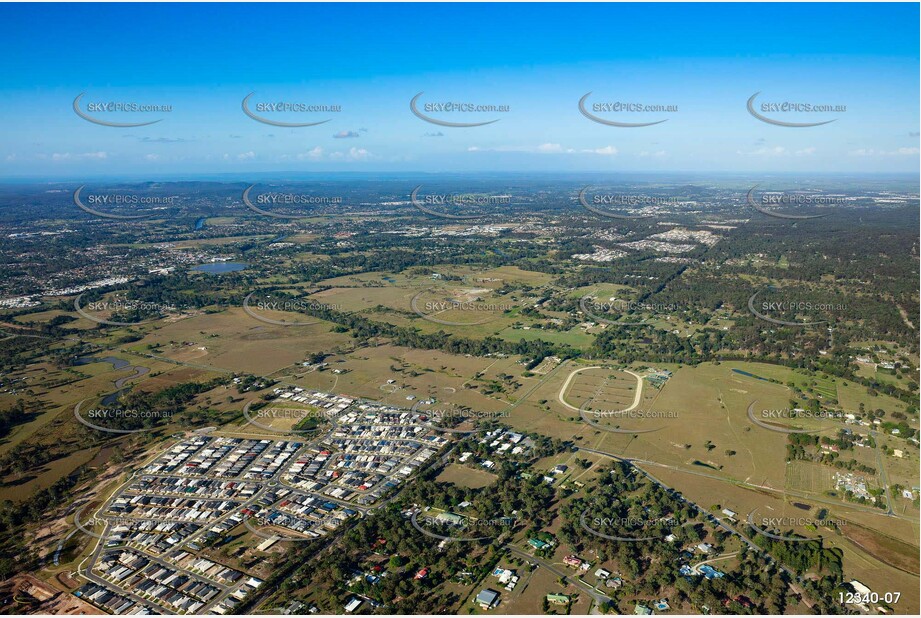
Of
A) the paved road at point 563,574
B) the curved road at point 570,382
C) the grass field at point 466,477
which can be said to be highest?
the curved road at point 570,382

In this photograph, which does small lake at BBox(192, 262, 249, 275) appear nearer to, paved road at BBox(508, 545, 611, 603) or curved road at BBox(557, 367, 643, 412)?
curved road at BBox(557, 367, 643, 412)

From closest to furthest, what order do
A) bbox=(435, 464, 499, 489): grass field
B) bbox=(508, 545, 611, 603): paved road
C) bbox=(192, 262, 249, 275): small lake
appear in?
bbox=(508, 545, 611, 603): paved road, bbox=(435, 464, 499, 489): grass field, bbox=(192, 262, 249, 275): small lake

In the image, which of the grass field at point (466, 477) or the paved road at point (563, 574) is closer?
the paved road at point (563, 574)

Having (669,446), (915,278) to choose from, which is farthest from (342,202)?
(669,446)

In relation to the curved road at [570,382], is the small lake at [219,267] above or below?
above

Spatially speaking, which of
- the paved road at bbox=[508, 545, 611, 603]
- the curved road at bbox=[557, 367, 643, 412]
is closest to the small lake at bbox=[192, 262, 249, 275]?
the curved road at bbox=[557, 367, 643, 412]

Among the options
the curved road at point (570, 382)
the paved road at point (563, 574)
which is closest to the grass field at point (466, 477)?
the paved road at point (563, 574)

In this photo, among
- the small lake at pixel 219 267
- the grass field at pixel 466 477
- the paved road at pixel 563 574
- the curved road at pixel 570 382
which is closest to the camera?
the paved road at pixel 563 574

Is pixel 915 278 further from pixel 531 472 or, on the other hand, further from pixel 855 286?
pixel 531 472

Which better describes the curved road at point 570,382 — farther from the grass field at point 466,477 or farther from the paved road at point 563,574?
the paved road at point 563,574
